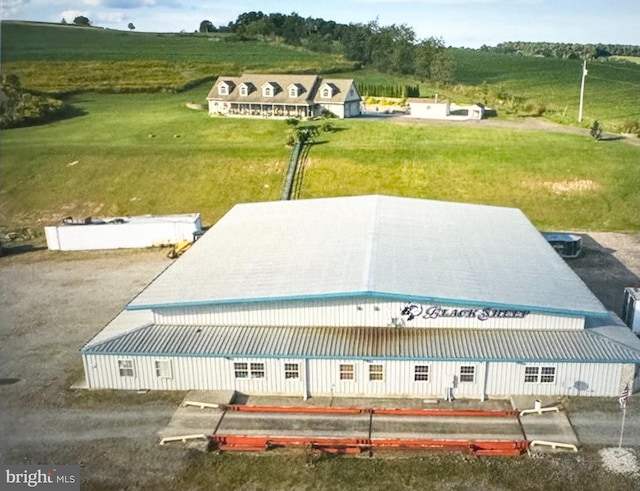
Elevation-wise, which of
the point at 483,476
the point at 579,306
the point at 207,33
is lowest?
the point at 483,476

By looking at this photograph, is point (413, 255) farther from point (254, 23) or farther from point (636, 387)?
point (254, 23)

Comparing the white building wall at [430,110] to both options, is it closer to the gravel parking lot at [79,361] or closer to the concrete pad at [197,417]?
the gravel parking lot at [79,361]

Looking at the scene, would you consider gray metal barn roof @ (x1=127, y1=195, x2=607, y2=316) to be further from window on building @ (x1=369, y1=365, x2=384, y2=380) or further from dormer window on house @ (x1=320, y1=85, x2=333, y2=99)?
dormer window on house @ (x1=320, y1=85, x2=333, y2=99)

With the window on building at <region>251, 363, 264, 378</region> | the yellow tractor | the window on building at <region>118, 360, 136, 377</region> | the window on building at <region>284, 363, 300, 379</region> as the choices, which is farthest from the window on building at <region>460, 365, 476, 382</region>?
the yellow tractor

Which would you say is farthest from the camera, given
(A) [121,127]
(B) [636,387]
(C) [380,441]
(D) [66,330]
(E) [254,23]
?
(E) [254,23]

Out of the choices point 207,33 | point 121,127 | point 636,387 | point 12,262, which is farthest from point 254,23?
point 636,387
